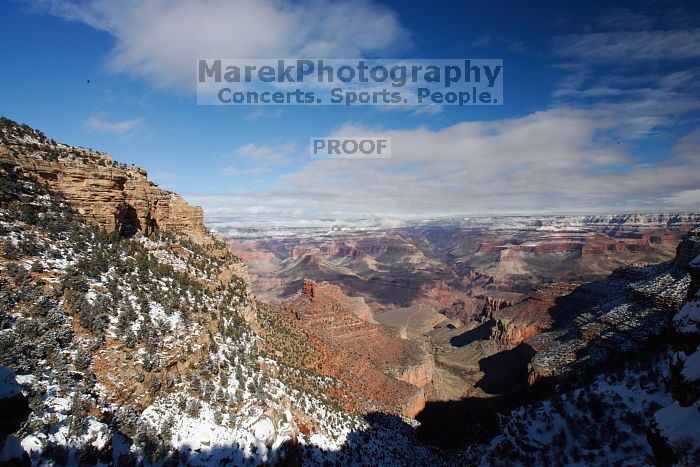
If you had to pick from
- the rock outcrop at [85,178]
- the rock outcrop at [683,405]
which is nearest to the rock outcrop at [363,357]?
the rock outcrop at [85,178]

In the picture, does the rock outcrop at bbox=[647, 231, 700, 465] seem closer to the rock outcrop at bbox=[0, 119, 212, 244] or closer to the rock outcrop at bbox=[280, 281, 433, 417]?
the rock outcrop at bbox=[0, 119, 212, 244]

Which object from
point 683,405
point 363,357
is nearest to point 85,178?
point 683,405

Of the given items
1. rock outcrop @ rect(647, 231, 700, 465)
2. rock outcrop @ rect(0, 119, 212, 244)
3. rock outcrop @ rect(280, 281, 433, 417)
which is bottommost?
rock outcrop @ rect(280, 281, 433, 417)

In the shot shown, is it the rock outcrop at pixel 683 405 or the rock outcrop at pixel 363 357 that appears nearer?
the rock outcrop at pixel 683 405

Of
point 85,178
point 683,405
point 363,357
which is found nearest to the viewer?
point 683,405

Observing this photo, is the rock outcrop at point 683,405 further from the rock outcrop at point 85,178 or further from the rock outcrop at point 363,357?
the rock outcrop at point 363,357

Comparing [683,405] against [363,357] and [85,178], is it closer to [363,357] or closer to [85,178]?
[85,178]

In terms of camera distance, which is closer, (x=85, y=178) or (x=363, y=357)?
(x=85, y=178)

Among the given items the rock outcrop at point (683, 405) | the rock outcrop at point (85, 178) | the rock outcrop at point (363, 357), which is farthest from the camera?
the rock outcrop at point (363, 357)

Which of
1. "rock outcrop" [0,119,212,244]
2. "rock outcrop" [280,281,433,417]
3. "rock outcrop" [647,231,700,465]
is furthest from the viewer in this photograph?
"rock outcrop" [280,281,433,417]

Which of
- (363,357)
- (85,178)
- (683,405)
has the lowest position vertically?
(363,357)

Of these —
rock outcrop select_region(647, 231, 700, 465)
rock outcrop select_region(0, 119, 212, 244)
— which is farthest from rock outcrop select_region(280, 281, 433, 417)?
rock outcrop select_region(647, 231, 700, 465)

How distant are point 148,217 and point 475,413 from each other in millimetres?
47826

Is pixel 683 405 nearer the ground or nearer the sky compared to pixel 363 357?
nearer the sky
